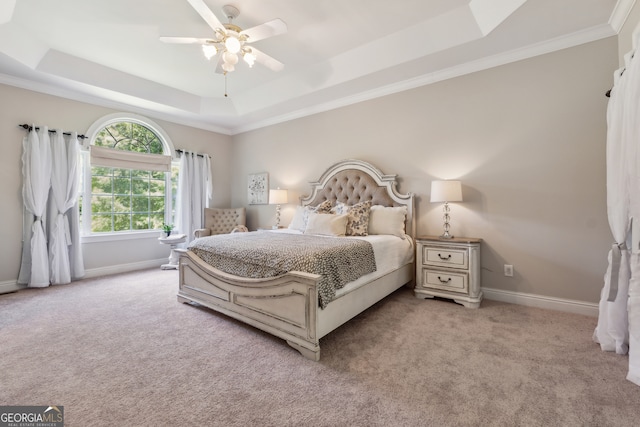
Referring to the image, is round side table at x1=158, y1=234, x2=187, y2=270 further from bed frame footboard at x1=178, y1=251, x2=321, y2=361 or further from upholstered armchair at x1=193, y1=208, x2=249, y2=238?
bed frame footboard at x1=178, y1=251, x2=321, y2=361

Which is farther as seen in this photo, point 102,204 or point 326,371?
point 102,204

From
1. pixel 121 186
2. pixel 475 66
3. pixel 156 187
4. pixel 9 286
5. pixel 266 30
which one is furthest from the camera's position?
pixel 156 187

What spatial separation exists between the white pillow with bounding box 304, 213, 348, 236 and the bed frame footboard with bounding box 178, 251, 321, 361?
116cm

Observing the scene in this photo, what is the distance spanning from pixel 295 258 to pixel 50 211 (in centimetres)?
379

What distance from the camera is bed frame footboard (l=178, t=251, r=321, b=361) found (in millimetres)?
1901

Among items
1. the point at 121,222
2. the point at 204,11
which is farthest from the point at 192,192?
the point at 204,11

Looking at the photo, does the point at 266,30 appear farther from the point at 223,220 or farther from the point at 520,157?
the point at 223,220

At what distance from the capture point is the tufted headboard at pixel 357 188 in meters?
3.56

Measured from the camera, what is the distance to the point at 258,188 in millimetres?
5289

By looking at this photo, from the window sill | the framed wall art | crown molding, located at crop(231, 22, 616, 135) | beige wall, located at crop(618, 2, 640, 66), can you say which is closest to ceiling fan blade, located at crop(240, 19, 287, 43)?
crown molding, located at crop(231, 22, 616, 135)

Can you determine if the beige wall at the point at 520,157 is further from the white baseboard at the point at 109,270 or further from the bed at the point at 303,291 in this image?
the white baseboard at the point at 109,270

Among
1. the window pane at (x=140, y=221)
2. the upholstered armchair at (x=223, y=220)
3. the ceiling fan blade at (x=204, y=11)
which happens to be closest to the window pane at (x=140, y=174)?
the window pane at (x=140, y=221)

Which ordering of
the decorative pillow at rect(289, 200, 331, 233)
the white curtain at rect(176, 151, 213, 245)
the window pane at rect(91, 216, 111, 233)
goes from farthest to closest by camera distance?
the white curtain at rect(176, 151, 213, 245)
the window pane at rect(91, 216, 111, 233)
the decorative pillow at rect(289, 200, 331, 233)

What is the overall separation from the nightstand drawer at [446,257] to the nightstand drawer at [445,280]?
0.10m
